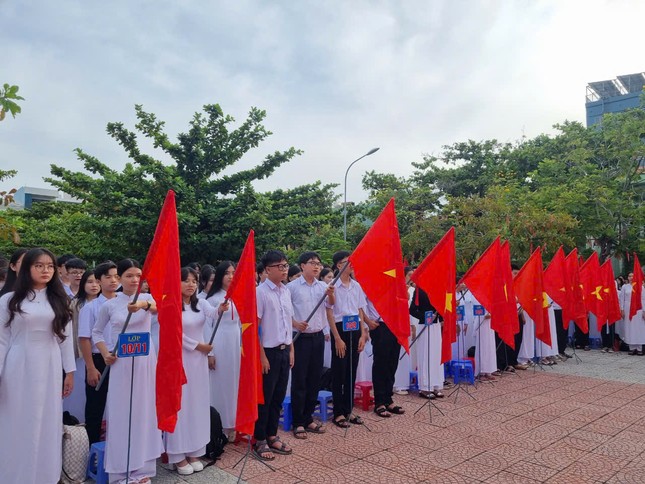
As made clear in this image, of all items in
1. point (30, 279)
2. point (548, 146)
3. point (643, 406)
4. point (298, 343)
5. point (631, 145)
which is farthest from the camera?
point (548, 146)

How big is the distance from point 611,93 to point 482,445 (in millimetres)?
38510

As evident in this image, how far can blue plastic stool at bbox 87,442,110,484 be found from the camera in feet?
12.8

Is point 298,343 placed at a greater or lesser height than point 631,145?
lesser

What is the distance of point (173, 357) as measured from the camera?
11.9 ft

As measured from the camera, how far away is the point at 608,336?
12.5 m

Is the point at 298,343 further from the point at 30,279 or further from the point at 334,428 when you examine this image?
the point at 30,279

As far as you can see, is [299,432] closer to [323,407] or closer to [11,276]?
[323,407]

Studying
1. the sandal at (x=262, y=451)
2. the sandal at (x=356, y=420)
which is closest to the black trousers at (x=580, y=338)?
the sandal at (x=356, y=420)

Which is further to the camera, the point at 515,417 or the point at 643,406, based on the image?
the point at 643,406

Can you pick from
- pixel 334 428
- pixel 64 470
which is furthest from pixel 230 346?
pixel 64 470

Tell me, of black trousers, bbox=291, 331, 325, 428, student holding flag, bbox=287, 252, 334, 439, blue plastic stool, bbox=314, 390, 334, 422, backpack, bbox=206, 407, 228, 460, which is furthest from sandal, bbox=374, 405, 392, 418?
backpack, bbox=206, 407, 228, 460

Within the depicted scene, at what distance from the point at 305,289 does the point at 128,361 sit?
207 centimetres

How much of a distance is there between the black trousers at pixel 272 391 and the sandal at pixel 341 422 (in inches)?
39.4

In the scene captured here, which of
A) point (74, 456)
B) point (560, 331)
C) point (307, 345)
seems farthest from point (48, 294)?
point (560, 331)
